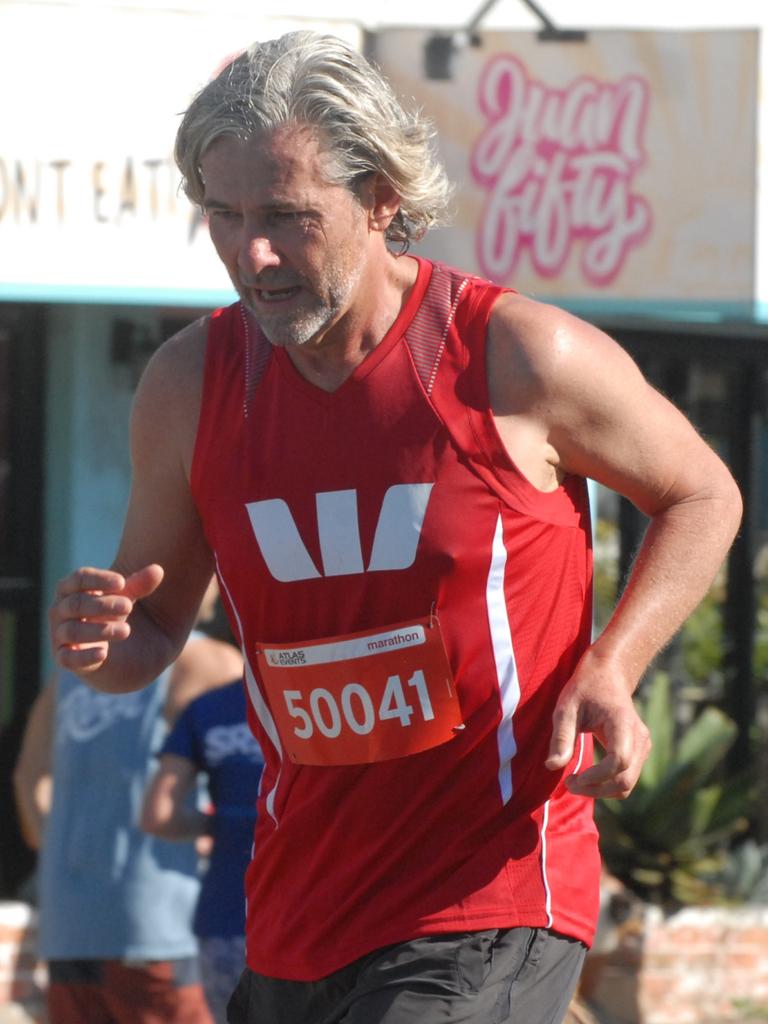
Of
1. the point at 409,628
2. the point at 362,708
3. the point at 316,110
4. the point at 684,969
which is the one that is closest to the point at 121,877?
the point at 362,708

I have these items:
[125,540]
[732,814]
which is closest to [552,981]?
[125,540]

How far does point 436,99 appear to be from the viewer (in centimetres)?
635

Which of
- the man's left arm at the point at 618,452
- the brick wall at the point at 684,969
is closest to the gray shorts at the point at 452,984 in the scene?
the man's left arm at the point at 618,452

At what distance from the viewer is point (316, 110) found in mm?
2561

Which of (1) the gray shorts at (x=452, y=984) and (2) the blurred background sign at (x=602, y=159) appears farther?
(2) the blurred background sign at (x=602, y=159)

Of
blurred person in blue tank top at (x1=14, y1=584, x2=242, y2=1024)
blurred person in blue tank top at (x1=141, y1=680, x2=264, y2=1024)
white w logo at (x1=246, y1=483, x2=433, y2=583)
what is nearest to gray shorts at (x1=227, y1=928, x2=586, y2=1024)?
white w logo at (x1=246, y1=483, x2=433, y2=583)

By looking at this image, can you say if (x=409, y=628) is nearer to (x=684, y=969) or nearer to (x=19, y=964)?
(x=19, y=964)

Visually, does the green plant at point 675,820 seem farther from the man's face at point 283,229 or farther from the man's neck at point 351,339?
the man's face at point 283,229

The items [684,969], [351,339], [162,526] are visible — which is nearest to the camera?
[351,339]

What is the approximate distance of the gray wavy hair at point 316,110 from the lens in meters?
2.55

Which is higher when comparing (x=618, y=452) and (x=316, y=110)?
(x=316, y=110)

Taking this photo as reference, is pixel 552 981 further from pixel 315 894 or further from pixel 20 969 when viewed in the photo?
pixel 20 969

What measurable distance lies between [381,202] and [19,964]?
4427mm

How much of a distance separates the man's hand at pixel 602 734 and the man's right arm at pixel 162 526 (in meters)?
0.67
